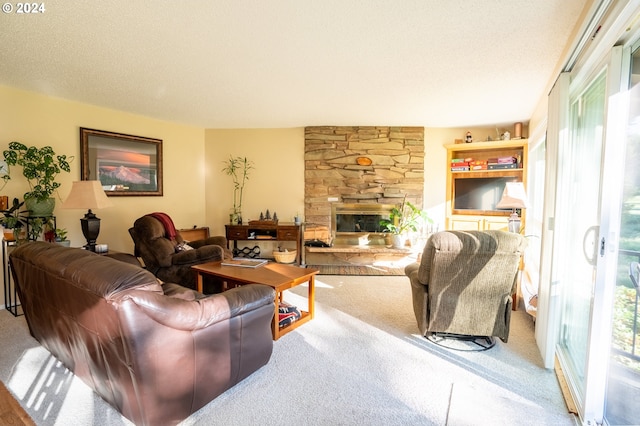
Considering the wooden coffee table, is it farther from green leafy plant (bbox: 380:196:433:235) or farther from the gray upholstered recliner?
green leafy plant (bbox: 380:196:433:235)

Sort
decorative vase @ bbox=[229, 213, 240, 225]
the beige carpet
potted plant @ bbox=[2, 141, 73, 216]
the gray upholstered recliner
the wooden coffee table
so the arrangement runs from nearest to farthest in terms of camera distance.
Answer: the beige carpet < the gray upholstered recliner < the wooden coffee table < potted plant @ bbox=[2, 141, 73, 216] < decorative vase @ bbox=[229, 213, 240, 225]

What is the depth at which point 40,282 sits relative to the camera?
6.22 ft

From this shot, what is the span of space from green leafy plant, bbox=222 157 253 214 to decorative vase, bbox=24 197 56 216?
2.66m

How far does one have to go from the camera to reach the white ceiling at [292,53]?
2043mm

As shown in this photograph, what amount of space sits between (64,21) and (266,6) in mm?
1472

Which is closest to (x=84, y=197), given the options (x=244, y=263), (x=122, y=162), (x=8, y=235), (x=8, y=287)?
(x=8, y=235)

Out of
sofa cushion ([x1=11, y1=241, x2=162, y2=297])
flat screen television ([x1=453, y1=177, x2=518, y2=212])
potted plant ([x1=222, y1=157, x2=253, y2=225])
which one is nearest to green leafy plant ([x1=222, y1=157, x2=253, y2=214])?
potted plant ([x1=222, y1=157, x2=253, y2=225])

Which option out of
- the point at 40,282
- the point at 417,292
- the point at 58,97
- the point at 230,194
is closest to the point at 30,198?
the point at 58,97

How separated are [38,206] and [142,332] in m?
2.94

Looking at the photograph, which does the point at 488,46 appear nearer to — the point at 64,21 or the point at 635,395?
the point at 635,395

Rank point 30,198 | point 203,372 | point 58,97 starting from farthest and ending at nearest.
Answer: point 58,97 < point 30,198 < point 203,372

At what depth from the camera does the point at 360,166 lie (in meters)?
5.42

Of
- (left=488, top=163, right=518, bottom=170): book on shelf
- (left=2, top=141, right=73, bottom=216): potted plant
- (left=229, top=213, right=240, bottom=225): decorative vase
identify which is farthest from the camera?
(left=229, top=213, right=240, bottom=225): decorative vase

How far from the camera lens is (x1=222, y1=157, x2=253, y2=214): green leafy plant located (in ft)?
18.5
